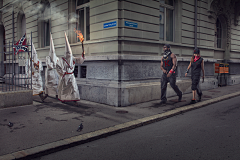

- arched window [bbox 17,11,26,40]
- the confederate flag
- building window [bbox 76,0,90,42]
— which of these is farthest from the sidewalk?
arched window [bbox 17,11,26,40]

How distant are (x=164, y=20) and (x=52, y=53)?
5.40 meters

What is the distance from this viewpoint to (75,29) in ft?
34.1

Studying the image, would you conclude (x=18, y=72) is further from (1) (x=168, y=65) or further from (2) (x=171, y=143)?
(2) (x=171, y=143)

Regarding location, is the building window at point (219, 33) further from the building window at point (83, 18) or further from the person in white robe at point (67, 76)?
the person in white robe at point (67, 76)

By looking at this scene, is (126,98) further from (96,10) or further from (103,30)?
(96,10)

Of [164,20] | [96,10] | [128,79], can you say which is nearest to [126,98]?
[128,79]

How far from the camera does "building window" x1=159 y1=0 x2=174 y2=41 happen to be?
33.1 feet

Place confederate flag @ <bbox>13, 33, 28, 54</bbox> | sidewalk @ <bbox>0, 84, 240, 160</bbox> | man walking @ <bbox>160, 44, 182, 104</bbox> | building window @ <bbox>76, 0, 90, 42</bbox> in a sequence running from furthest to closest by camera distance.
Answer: building window @ <bbox>76, 0, 90, 42</bbox> → confederate flag @ <bbox>13, 33, 28, 54</bbox> → man walking @ <bbox>160, 44, 182, 104</bbox> → sidewalk @ <bbox>0, 84, 240, 160</bbox>

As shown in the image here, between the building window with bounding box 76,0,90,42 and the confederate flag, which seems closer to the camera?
the confederate flag

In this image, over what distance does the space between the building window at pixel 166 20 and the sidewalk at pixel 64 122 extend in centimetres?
351

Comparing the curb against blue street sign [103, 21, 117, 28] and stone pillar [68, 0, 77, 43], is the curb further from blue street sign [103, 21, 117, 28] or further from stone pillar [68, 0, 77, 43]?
stone pillar [68, 0, 77, 43]

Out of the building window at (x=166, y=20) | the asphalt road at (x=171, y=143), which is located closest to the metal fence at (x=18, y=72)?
the asphalt road at (x=171, y=143)

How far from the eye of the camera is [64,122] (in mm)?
5660

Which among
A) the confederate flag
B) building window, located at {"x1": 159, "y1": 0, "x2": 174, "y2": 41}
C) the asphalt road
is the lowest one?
the asphalt road
